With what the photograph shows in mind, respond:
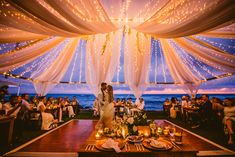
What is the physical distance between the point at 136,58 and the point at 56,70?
→ 11.8ft

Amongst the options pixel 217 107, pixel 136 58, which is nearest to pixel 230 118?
pixel 217 107

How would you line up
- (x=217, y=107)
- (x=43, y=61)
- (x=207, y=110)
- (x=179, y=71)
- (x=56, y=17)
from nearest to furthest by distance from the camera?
(x=56, y=17)
(x=207, y=110)
(x=217, y=107)
(x=43, y=61)
(x=179, y=71)

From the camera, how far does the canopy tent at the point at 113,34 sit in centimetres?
196

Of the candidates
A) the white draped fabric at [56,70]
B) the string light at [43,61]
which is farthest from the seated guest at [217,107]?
the string light at [43,61]

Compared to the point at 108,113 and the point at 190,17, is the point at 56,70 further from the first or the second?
the point at 190,17

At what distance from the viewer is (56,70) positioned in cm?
617

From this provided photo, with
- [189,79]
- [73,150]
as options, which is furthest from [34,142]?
[189,79]

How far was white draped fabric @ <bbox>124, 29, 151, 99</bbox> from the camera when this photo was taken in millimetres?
4855

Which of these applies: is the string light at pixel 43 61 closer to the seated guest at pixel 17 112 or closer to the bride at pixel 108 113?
the seated guest at pixel 17 112

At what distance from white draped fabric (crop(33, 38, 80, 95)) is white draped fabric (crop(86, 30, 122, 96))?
24.8 inches

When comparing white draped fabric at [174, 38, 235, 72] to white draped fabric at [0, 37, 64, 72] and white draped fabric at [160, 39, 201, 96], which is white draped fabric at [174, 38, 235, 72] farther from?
white draped fabric at [0, 37, 64, 72]

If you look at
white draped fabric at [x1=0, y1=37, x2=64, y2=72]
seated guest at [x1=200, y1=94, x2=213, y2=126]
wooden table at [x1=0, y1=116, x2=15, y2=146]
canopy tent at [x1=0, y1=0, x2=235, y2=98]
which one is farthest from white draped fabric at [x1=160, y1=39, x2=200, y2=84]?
wooden table at [x1=0, y1=116, x2=15, y2=146]

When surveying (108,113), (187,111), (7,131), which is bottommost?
(7,131)

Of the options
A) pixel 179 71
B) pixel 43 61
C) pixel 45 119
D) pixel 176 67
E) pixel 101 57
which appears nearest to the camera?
pixel 45 119
